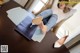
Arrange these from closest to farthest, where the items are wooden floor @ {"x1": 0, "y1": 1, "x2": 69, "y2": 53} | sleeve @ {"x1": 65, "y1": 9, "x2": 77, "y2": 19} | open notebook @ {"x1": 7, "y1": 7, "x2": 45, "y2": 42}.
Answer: wooden floor @ {"x1": 0, "y1": 1, "x2": 69, "y2": 53}
open notebook @ {"x1": 7, "y1": 7, "x2": 45, "y2": 42}
sleeve @ {"x1": 65, "y1": 9, "x2": 77, "y2": 19}

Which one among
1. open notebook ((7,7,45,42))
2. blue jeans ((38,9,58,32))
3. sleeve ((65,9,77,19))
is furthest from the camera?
sleeve ((65,9,77,19))

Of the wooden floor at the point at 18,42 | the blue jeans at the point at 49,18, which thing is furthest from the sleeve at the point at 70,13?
the wooden floor at the point at 18,42

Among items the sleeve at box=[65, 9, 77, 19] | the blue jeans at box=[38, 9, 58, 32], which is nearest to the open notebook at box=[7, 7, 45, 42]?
the blue jeans at box=[38, 9, 58, 32]

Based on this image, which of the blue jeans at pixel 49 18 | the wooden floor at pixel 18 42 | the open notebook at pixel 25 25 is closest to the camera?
the wooden floor at pixel 18 42

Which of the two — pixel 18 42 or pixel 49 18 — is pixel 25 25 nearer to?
pixel 18 42

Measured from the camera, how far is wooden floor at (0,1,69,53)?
1.07 m

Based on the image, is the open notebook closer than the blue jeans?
Yes

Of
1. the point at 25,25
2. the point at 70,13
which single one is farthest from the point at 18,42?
the point at 70,13

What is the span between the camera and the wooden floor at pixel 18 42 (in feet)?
3.52

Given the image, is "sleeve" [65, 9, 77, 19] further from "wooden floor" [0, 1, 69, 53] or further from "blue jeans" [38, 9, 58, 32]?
"wooden floor" [0, 1, 69, 53]

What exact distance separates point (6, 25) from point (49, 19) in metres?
0.54

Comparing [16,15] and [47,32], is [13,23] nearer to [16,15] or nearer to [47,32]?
[16,15]

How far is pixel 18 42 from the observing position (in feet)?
3.69

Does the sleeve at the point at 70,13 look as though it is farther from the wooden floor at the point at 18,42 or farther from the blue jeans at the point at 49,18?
the wooden floor at the point at 18,42
